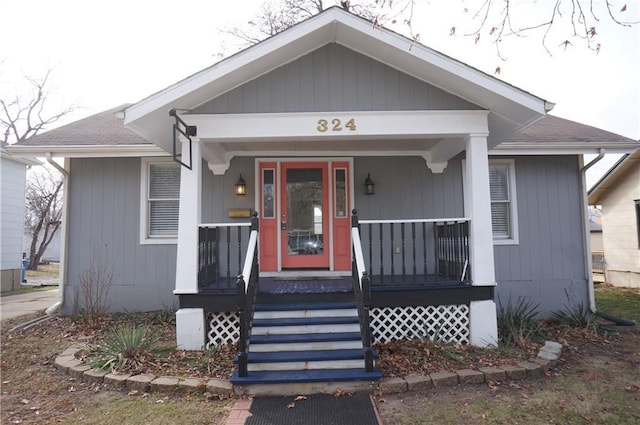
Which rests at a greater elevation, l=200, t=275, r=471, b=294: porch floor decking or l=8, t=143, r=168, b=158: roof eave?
l=8, t=143, r=168, b=158: roof eave

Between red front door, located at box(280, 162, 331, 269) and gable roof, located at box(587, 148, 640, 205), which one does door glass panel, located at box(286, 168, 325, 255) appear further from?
gable roof, located at box(587, 148, 640, 205)

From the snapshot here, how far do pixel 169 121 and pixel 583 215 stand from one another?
23.6 ft

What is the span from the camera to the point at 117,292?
675cm

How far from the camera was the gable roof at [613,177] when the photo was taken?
10297mm

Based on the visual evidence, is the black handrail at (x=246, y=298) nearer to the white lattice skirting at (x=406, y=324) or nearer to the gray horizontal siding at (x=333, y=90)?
the white lattice skirting at (x=406, y=324)

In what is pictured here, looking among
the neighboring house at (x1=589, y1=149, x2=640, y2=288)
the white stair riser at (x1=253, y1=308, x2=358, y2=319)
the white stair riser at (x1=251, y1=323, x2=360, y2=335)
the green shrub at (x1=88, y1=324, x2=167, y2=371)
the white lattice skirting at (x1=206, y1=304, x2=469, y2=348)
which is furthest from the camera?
the neighboring house at (x1=589, y1=149, x2=640, y2=288)

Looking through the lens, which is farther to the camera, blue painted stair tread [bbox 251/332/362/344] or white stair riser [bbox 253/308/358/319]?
white stair riser [bbox 253/308/358/319]

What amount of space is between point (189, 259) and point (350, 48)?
3462 millimetres

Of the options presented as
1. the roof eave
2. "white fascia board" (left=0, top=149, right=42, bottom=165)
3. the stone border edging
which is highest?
"white fascia board" (left=0, top=149, right=42, bottom=165)

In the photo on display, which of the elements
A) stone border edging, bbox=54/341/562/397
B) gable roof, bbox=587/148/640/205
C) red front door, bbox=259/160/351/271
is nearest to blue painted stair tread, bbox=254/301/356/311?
stone border edging, bbox=54/341/562/397

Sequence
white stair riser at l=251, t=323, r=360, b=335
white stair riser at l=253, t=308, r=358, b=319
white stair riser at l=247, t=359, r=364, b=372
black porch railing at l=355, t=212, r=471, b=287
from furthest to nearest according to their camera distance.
A: black porch railing at l=355, t=212, r=471, b=287 < white stair riser at l=253, t=308, r=358, b=319 < white stair riser at l=251, t=323, r=360, b=335 < white stair riser at l=247, t=359, r=364, b=372

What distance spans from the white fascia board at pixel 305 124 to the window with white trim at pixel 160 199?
2281 mm

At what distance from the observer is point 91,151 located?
6453 mm

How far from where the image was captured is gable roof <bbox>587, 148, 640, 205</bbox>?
1030 cm
